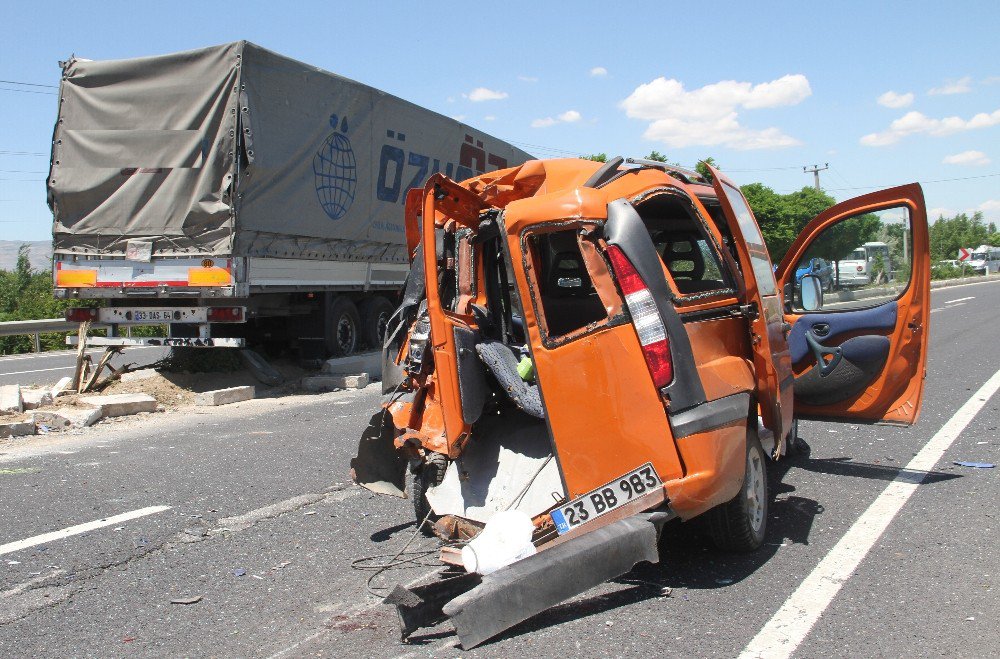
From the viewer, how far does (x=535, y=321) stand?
4.10 meters

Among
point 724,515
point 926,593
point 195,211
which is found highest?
point 195,211

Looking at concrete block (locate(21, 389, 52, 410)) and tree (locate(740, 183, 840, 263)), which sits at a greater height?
tree (locate(740, 183, 840, 263))

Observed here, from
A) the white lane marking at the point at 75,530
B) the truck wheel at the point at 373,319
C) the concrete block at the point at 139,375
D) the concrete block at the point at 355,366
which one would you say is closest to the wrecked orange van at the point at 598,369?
the white lane marking at the point at 75,530

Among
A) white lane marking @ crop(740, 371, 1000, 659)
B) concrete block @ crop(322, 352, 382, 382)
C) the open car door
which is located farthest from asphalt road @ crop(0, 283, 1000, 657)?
concrete block @ crop(322, 352, 382, 382)

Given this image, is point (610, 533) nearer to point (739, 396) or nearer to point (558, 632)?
point (558, 632)

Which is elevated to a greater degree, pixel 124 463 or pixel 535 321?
pixel 535 321

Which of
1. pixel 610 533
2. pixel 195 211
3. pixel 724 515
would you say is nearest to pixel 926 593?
pixel 724 515

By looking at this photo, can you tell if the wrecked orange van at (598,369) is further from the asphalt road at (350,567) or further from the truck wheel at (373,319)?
the truck wheel at (373,319)

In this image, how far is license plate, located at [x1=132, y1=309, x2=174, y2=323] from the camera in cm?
1092

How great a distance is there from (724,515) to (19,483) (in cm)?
499

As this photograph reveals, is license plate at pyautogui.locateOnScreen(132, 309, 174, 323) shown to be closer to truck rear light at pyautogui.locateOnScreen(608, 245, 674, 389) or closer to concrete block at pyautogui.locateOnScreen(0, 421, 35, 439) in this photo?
concrete block at pyautogui.locateOnScreen(0, 421, 35, 439)

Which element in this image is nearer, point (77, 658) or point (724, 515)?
point (77, 658)

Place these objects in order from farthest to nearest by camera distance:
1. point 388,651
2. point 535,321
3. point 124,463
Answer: point 124,463, point 535,321, point 388,651

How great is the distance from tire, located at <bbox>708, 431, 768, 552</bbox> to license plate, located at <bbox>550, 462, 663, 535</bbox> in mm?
652
